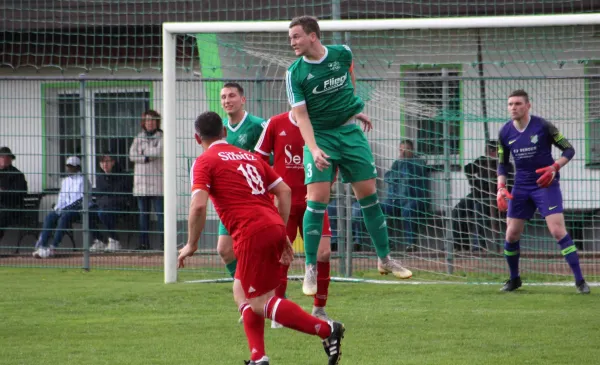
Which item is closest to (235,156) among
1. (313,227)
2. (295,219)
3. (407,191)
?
(313,227)

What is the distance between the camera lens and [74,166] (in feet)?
49.6

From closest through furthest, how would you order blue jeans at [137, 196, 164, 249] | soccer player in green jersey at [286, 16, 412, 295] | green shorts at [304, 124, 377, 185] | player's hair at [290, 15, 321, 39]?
player's hair at [290, 15, 321, 39] → soccer player in green jersey at [286, 16, 412, 295] → green shorts at [304, 124, 377, 185] → blue jeans at [137, 196, 164, 249]

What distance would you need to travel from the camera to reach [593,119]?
45.1 feet

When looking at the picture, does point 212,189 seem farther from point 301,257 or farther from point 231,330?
point 301,257

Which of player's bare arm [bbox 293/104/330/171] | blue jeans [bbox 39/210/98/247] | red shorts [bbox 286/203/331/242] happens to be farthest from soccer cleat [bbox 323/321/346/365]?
blue jeans [bbox 39/210/98/247]

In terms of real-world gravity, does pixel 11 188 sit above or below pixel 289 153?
below

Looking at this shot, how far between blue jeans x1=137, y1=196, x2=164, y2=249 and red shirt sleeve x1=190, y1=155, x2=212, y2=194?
7.70 metres

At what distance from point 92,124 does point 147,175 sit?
1120mm

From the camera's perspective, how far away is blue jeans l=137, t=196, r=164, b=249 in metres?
14.9

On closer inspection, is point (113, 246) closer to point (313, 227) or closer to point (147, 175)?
point (147, 175)

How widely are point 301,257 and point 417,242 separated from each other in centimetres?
160

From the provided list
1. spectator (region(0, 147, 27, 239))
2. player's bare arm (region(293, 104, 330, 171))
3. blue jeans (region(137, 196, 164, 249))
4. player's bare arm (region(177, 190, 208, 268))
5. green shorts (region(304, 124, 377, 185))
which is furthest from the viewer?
spectator (region(0, 147, 27, 239))

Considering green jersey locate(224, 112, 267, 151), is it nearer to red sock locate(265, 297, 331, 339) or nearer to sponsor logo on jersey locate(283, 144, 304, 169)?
sponsor logo on jersey locate(283, 144, 304, 169)

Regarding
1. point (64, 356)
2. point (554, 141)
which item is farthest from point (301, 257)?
point (64, 356)
